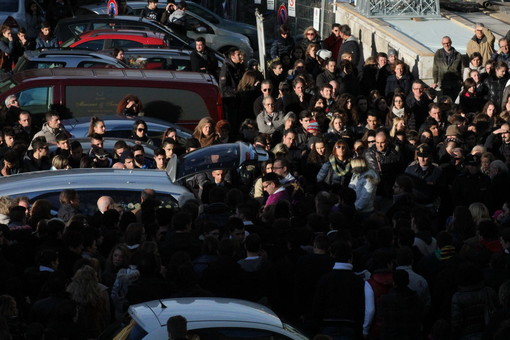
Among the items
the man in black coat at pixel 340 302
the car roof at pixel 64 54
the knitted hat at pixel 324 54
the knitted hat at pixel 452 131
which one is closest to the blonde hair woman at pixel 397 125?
the knitted hat at pixel 452 131

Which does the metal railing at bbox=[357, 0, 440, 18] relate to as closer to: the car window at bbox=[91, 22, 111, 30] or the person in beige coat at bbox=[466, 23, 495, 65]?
the person in beige coat at bbox=[466, 23, 495, 65]

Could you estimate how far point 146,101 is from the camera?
1916 centimetres

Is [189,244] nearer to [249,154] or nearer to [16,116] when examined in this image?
[249,154]

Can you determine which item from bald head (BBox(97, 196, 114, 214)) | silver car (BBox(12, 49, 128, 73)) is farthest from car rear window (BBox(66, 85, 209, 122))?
bald head (BBox(97, 196, 114, 214))

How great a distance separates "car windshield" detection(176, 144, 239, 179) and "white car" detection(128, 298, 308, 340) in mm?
5654

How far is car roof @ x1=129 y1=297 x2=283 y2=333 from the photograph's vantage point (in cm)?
893

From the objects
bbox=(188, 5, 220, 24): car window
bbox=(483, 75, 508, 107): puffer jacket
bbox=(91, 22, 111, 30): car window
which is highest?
bbox=(483, 75, 508, 107): puffer jacket

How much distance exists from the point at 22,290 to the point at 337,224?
3469 millimetres

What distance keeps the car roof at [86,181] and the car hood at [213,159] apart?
216mm

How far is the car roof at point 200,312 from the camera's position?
29.3 ft

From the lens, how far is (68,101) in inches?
742

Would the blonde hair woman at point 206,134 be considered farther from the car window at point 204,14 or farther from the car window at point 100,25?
the car window at point 204,14

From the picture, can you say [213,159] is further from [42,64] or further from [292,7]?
[292,7]

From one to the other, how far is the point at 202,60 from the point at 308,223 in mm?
11180
